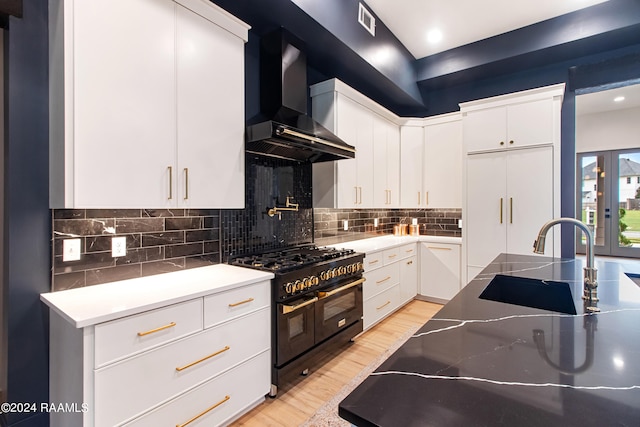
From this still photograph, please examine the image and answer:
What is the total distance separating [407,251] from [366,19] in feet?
8.75

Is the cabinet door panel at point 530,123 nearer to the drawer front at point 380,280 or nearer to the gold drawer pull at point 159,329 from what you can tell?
the drawer front at point 380,280

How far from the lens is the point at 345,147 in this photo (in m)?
2.73

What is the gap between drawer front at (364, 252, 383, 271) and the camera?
119 inches

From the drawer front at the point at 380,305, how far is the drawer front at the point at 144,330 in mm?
1911

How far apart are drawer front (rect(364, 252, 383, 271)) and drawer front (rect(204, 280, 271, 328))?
1310 millimetres

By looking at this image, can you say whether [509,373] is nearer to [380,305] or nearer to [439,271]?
[380,305]

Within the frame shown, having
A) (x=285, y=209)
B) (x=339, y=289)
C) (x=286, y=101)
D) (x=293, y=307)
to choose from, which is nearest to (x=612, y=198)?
(x=339, y=289)

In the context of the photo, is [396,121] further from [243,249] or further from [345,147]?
[243,249]

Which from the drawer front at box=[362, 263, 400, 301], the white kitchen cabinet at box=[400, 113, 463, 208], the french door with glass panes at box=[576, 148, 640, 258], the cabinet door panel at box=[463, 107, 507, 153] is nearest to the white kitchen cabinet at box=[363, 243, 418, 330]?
the drawer front at box=[362, 263, 400, 301]

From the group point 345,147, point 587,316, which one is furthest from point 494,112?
point 587,316

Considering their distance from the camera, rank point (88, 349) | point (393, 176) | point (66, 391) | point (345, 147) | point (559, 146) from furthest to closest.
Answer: point (393, 176) < point (559, 146) < point (345, 147) < point (66, 391) < point (88, 349)

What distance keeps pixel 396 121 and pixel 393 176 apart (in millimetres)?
772

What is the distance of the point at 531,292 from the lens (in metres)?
1.61

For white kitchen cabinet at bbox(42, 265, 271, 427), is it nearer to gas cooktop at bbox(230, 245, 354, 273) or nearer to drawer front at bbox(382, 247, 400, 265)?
gas cooktop at bbox(230, 245, 354, 273)
